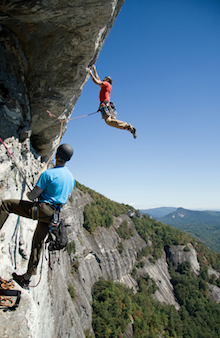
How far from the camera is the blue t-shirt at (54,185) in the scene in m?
3.22

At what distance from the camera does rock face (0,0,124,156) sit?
3711 mm

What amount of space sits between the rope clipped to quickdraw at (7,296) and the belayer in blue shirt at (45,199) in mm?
429

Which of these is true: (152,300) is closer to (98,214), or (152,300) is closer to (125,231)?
(125,231)

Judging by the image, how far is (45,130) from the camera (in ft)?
21.0

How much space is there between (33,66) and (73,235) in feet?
146

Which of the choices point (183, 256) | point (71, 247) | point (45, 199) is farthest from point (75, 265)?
point (183, 256)

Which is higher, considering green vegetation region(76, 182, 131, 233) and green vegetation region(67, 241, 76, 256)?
green vegetation region(76, 182, 131, 233)

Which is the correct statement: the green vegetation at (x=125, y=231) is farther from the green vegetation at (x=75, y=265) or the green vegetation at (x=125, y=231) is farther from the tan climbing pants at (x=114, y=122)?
the tan climbing pants at (x=114, y=122)

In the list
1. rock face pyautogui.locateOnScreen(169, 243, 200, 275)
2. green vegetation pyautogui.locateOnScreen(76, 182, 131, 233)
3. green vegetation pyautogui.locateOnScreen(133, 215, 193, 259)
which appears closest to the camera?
green vegetation pyautogui.locateOnScreen(76, 182, 131, 233)

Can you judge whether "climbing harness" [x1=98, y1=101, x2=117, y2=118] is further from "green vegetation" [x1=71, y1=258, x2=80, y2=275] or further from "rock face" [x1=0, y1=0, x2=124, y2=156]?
"green vegetation" [x1=71, y1=258, x2=80, y2=275]

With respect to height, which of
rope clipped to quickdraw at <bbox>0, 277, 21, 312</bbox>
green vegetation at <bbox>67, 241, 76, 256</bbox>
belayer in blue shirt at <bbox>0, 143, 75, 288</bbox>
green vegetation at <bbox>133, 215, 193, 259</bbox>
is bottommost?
green vegetation at <bbox>133, 215, 193, 259</bbox>

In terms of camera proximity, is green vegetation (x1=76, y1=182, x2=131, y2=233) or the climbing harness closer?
the climbing harness

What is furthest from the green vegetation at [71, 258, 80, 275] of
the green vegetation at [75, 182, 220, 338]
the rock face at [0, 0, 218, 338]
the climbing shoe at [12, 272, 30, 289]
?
Answer: the climbing shoe at [12, 272, 30, 289]

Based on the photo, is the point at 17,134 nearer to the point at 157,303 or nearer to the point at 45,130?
the point at 45,130
